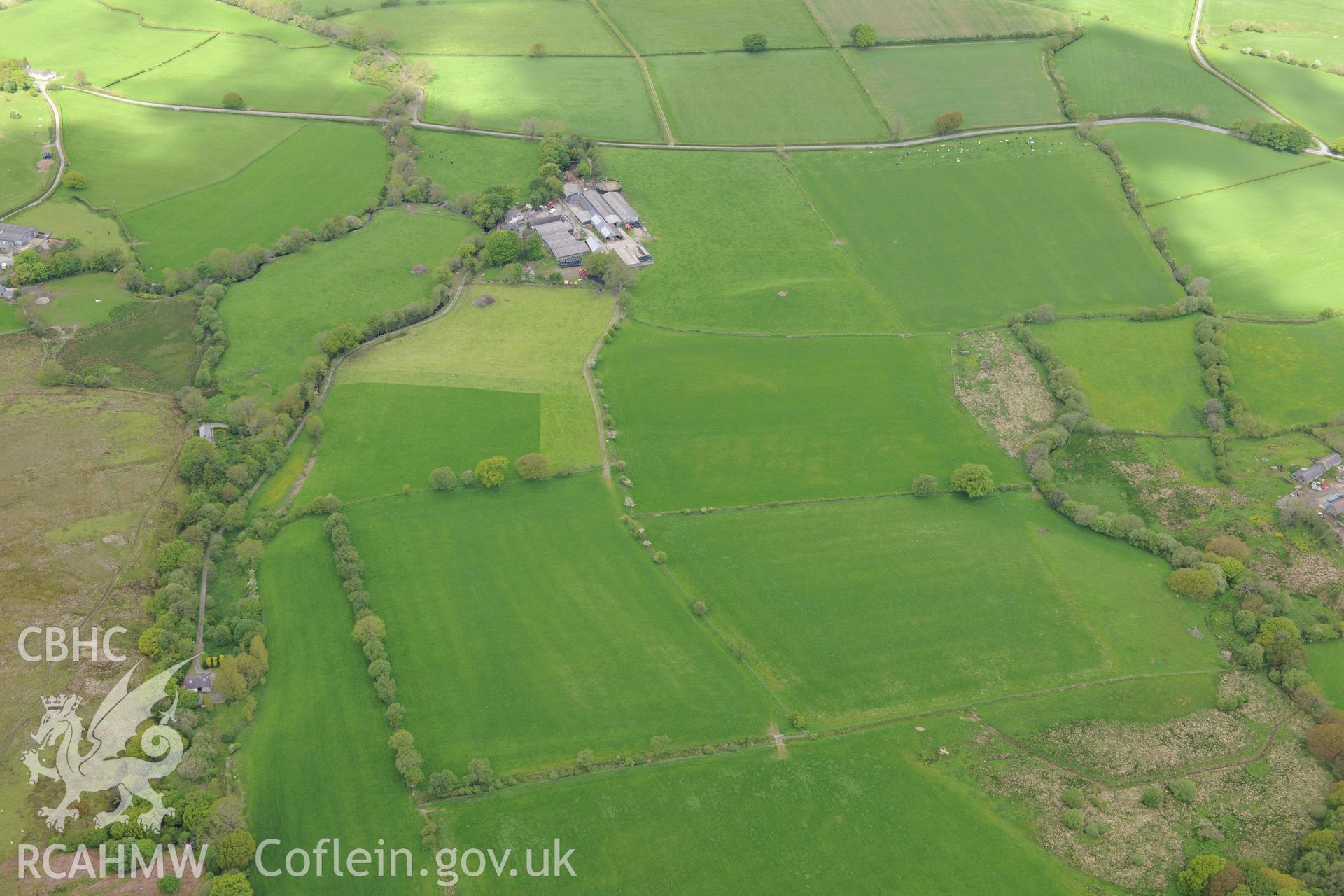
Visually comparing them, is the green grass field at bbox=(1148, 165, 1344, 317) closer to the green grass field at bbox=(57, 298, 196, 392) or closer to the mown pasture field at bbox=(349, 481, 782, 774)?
the mown pasture field at bbox=(349, 481, 782, 774)

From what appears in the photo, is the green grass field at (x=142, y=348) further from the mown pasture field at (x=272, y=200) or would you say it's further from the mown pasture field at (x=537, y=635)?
the mown pasture field at (x=537, y=635)

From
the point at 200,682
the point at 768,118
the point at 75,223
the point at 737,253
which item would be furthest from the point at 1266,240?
the point at 75,223

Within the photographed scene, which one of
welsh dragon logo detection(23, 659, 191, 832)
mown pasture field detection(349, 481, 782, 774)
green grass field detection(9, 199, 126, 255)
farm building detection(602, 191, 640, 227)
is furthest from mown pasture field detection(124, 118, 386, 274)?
welsh dragon logo detection(23, 659, 191, 832)

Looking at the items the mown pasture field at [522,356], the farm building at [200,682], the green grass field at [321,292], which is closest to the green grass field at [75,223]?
the green grass field at [321,292]

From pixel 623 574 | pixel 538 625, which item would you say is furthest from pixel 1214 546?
pixel 538 625

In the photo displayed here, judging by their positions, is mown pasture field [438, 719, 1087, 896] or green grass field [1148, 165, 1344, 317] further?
green grass field [1148, 165, 1344, 317]

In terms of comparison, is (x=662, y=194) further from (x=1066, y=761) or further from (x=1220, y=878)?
(x=1220, y=878)

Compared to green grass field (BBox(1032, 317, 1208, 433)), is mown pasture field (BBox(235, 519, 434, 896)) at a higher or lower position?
lower
